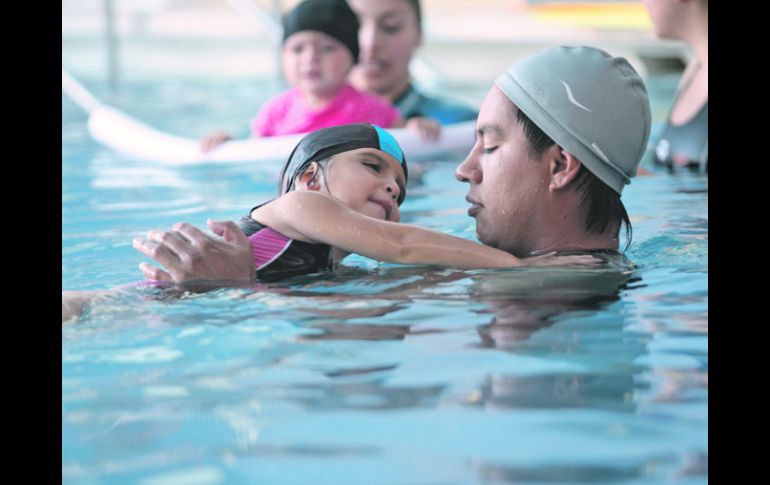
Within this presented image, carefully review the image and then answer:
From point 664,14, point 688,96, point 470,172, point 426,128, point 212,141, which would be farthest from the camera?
point 426,128

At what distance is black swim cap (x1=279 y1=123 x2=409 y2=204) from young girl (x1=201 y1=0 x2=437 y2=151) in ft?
8.12

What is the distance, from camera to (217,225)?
287 cm

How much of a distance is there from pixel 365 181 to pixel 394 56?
3.56 m

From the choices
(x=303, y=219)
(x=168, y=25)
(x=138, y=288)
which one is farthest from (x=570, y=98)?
(x=168, y=25)

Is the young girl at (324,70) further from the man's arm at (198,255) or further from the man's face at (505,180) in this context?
the man's arm at (198,255)

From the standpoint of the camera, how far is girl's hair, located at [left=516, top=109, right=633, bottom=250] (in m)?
2.93

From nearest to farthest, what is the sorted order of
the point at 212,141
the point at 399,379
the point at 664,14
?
the point at 399,379
the point at 664,14
the point at 212,141

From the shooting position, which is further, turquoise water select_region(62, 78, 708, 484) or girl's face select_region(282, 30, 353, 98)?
girl's face select_region(282, 30, 353, 98)

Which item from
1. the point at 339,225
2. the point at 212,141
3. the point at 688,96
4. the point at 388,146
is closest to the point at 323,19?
the point at 212,141

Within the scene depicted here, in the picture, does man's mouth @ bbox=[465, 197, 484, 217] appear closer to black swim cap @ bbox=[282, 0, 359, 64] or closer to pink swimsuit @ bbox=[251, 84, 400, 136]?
pink swimsuit @ bbox=[251, 84, 400, 136]

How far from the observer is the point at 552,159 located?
115 inches

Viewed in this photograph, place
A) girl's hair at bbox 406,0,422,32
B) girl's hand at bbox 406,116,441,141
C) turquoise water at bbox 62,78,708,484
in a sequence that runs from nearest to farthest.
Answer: turquoise water at bbox 62,78,708,484, girl's hand at bbox 406,116,441,141, girl's hair at bbox 406,0,422,32

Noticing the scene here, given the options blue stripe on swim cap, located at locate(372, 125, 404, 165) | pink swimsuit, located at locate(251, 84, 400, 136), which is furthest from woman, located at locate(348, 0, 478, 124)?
blue stripe on swim cap, located at locate(372, 125, 404, 165)

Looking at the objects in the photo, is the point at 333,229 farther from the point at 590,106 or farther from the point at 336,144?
the point at 590,106
